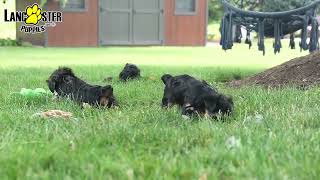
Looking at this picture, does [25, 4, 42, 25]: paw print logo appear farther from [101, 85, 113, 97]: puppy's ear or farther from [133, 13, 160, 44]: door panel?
[101, 85, 113, 97]: puppy's ear

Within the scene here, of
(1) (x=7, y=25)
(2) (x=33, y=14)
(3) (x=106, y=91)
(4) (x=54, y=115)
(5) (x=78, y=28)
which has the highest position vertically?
(2) (x=33, y=14)

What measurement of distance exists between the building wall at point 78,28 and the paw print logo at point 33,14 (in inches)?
18.8

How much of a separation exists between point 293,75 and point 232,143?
4113mm

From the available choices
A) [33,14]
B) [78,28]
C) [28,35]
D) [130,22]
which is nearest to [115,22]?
[130,22]

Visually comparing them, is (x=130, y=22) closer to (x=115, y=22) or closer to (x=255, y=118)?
(x=115, y=22)

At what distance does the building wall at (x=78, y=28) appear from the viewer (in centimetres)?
2277

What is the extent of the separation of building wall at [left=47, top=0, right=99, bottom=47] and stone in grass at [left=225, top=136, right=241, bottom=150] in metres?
20.3

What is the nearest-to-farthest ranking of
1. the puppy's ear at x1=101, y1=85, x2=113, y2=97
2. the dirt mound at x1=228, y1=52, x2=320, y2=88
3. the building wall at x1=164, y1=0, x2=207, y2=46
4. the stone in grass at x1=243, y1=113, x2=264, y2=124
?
the stone in grass at x1=243, y1=113, x2=264, y2=124, the puppy's ear at x1=101, y1=85, x2=113, y2=97, the dirt mound at x1=228, y1=52, x2=320, y2=88, the building wall at x1=164, y1=0, x2=207, y2=46

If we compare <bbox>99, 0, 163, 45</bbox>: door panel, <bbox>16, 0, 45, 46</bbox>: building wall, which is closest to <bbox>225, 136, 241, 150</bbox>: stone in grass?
<bbox>16, 0, 45, 46</bbox>: building wall

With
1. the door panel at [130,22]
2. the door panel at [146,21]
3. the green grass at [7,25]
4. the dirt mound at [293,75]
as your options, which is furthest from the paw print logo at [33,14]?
the dirt mound at [293,75]

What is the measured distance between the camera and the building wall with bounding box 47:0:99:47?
22.8 m

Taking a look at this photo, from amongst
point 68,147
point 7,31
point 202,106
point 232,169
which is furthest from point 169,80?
point 7,31

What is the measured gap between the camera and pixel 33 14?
2280 centimetres

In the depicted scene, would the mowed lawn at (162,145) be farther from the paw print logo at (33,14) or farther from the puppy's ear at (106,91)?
the paw print logo at (33,14)
